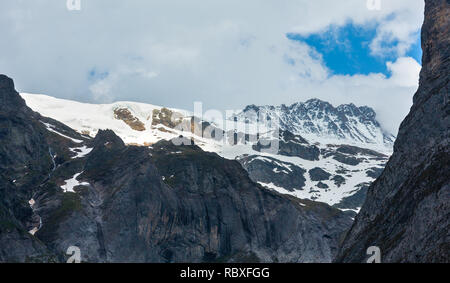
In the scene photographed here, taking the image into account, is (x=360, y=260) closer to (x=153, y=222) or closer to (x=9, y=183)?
(x=153, y=222)

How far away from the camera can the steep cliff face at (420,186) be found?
308ft

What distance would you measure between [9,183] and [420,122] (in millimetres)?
127229

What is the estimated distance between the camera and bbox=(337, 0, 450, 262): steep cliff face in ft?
308

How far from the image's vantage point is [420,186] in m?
109

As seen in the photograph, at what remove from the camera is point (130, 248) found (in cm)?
18350

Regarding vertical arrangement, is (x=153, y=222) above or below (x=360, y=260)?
below

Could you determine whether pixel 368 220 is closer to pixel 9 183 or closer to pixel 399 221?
pixel 399 221
